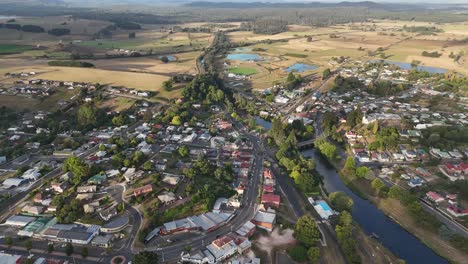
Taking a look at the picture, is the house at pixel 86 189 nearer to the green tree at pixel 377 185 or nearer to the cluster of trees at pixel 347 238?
the cluster of trees at pixel 347 238

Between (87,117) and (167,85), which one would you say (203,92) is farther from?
(87,117)

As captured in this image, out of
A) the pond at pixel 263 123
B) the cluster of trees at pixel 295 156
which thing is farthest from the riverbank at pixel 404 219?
the pond at pixel 263 123

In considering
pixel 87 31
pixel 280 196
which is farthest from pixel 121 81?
pixel 87 31

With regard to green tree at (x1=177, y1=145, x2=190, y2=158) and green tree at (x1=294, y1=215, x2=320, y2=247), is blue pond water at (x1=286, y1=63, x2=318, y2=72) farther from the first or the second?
green tree at (x1=294, y1=215, x2=320, y2=247)

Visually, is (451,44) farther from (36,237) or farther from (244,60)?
(36,237)

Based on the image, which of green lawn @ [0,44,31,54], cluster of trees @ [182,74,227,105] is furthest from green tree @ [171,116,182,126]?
green lawn @ [0,44,31,54]

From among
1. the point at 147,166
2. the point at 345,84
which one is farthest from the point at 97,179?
the point at 345,84
